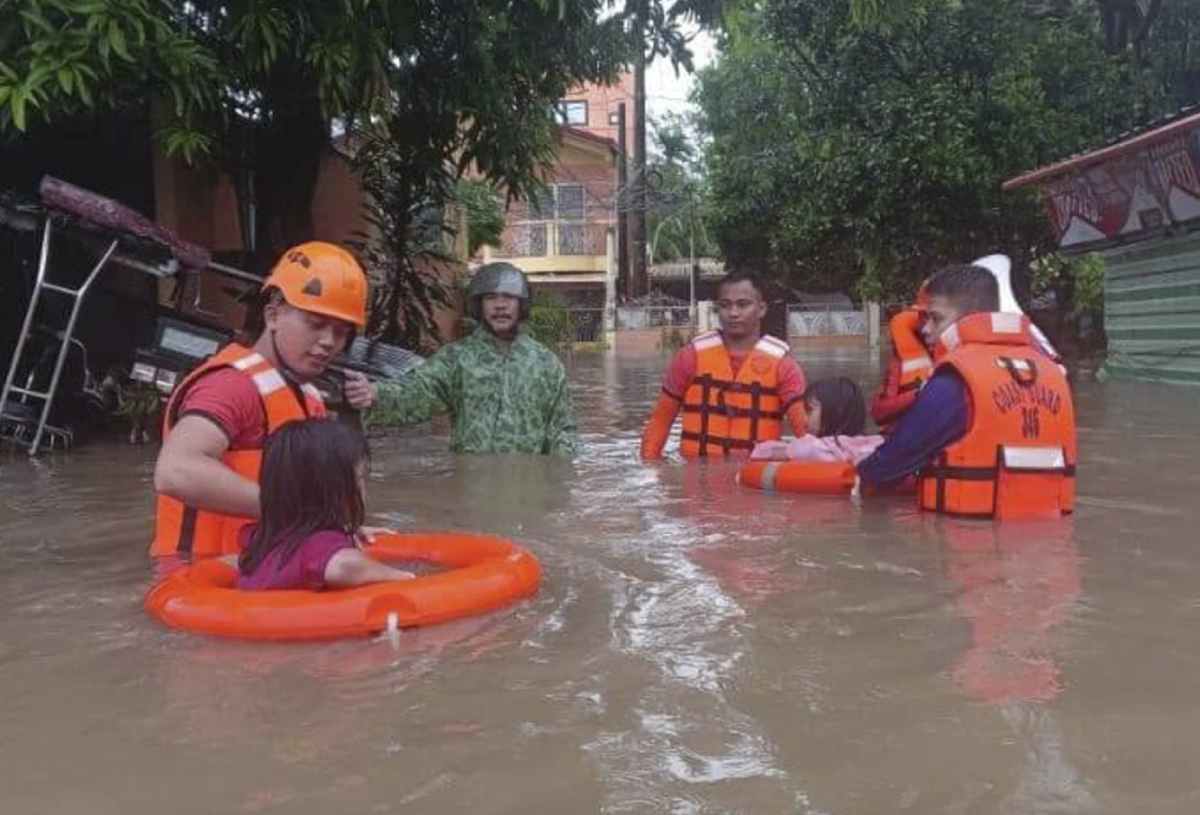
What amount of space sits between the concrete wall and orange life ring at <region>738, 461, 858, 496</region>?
8820mm

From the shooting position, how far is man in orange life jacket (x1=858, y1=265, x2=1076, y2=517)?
4.90m

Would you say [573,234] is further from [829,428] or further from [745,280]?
[829,428]

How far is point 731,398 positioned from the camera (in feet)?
21.7

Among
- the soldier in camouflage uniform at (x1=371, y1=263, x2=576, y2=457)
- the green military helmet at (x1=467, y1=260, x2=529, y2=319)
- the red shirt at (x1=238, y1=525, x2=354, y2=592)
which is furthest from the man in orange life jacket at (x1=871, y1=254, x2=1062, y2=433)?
the red shirt at (x1=238, y1=525, x2=354, y2=592)

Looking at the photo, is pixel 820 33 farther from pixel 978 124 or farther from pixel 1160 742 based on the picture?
pixel 1160 742

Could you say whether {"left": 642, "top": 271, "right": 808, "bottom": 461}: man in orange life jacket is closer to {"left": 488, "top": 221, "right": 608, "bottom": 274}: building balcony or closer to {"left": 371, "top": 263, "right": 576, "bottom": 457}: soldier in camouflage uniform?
{"left": 371, "top": 263, "right": 576, "bottom": 457}: soldier in camouflage uniform

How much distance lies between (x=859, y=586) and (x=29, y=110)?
5.43m

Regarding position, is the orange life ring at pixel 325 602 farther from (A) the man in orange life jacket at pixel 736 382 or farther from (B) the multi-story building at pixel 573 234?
(B) the multi-story building at pixel 573 234

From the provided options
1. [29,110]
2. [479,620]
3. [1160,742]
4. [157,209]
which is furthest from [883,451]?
[157,209]

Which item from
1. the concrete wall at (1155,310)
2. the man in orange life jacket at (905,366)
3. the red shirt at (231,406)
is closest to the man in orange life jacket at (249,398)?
the red shirt at (231,406)

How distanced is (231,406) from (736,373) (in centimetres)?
330

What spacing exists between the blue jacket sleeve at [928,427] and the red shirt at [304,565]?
2.40m

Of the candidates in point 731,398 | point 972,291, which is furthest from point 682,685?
point 731,398

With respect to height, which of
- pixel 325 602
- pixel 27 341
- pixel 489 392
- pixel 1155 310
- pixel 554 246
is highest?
pixel 554 246
